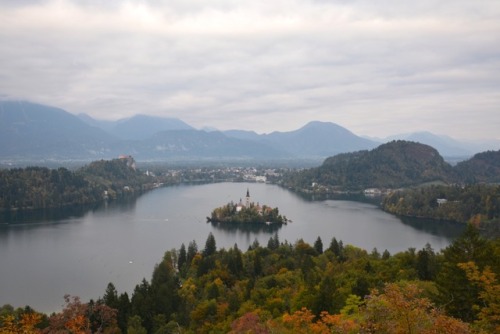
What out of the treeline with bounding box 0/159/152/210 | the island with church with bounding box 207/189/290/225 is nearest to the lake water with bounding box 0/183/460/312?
the island with church with bounding box 207/189/290/225

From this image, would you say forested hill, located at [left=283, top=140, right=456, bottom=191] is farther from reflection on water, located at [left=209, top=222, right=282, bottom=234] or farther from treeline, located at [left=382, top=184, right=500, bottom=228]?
reflection on water, located at [left=209, top=222, right=282, bottom=234]

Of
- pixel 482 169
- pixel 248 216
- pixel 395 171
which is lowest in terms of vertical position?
pixel 248 216

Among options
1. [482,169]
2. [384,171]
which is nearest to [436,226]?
[384,171]

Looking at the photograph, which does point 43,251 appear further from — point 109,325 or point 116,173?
point 116,173

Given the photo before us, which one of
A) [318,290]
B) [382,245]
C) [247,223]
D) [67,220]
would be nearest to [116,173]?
[67,220]

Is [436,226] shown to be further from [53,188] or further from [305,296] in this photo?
[53,188]

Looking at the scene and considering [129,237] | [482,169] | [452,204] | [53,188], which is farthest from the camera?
[482,169]
